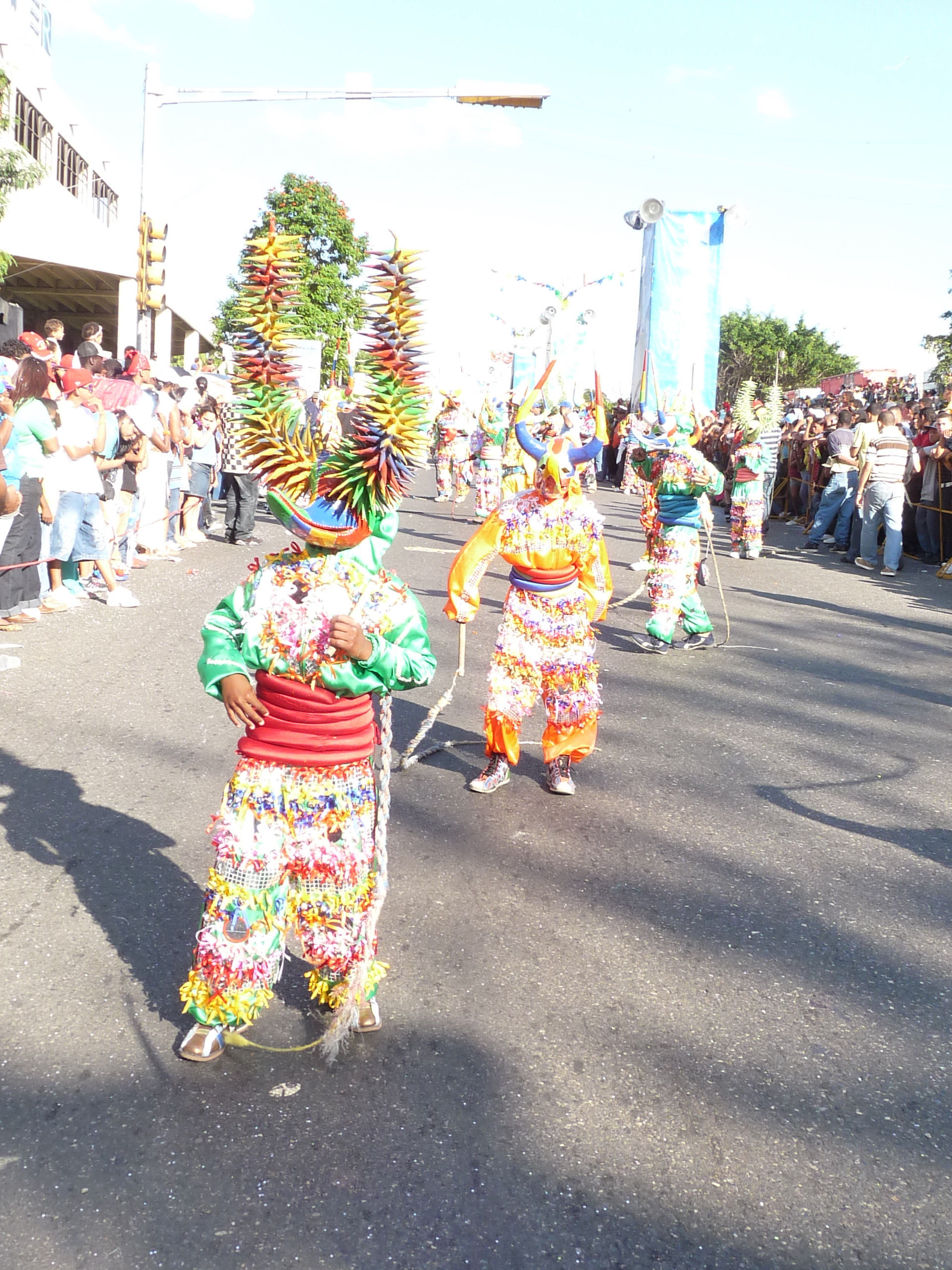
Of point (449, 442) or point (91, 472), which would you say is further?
point (449, 442)

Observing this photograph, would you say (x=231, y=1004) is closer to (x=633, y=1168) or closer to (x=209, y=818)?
(x=633, y=1168)

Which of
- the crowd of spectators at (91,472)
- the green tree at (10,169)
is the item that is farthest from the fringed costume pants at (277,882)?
the green tree at (10,169)

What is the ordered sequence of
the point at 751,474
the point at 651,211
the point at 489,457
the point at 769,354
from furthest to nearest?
the point at 769,354
the point at 651,211
the point at 489,457
the point at 751,474

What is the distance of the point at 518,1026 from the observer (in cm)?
339

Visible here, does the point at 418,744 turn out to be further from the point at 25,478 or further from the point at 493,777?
the point at 25,478

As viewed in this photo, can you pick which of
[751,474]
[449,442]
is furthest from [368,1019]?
[449,442]

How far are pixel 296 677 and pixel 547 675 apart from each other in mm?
2537

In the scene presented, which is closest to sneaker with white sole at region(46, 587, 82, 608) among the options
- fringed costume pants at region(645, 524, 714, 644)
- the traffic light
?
fringed costume pants at region(645, 524, 714, 644)

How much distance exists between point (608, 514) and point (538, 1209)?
18.9 metres

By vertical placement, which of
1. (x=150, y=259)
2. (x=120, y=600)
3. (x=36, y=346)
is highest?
(x=150, y=259)

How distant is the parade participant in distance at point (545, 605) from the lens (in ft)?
17.7

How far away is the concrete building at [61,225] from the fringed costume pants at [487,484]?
5.31 m

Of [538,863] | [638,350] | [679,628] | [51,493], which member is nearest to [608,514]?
[638,350]

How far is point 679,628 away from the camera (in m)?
10.4
